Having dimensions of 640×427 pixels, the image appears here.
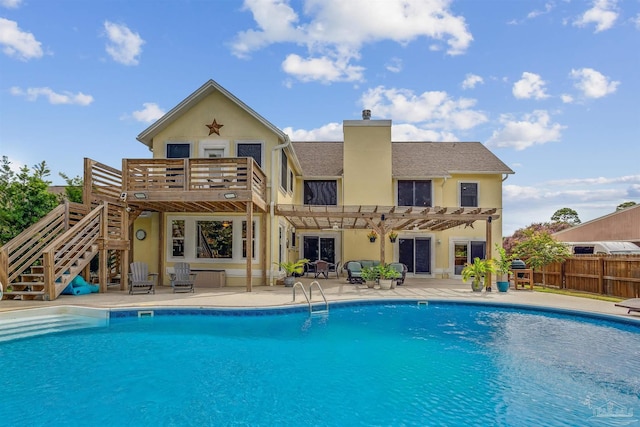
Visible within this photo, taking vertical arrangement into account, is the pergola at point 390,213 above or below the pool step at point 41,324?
above

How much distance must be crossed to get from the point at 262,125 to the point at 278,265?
558 cm

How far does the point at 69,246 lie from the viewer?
39.4 feet

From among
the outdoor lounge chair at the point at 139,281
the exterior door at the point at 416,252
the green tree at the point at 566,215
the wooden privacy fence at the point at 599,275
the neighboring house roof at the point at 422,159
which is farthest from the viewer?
the green tree at the point at 566,215

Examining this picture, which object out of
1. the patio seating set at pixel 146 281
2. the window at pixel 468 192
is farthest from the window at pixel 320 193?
the patio seating set at pixel 146 281

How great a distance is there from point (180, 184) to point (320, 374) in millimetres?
9104

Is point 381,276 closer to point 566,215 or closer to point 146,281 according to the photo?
point 146,281

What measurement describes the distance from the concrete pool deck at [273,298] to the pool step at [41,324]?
1.70ft

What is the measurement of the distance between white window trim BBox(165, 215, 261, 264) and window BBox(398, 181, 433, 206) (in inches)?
333

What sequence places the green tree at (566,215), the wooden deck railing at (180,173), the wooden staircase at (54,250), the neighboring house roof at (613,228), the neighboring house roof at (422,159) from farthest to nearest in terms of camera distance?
1. the green tree at (566,215)
2. the neighboring house roof at (613,228)
3. the neighboring house roof at (422,159)
4. the wooden deck railing at (180,173)
5. the wooden staircase at (54,250)

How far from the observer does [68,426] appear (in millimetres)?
4434

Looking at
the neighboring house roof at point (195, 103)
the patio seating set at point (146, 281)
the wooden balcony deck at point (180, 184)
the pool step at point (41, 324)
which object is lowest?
the pool step at point (41, 324)

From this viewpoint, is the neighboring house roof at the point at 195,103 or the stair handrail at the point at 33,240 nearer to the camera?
the stair handrail at the point at 33,240

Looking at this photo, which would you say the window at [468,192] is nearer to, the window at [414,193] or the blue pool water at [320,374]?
the window at [414,193]

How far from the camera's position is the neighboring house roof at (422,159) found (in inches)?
785
